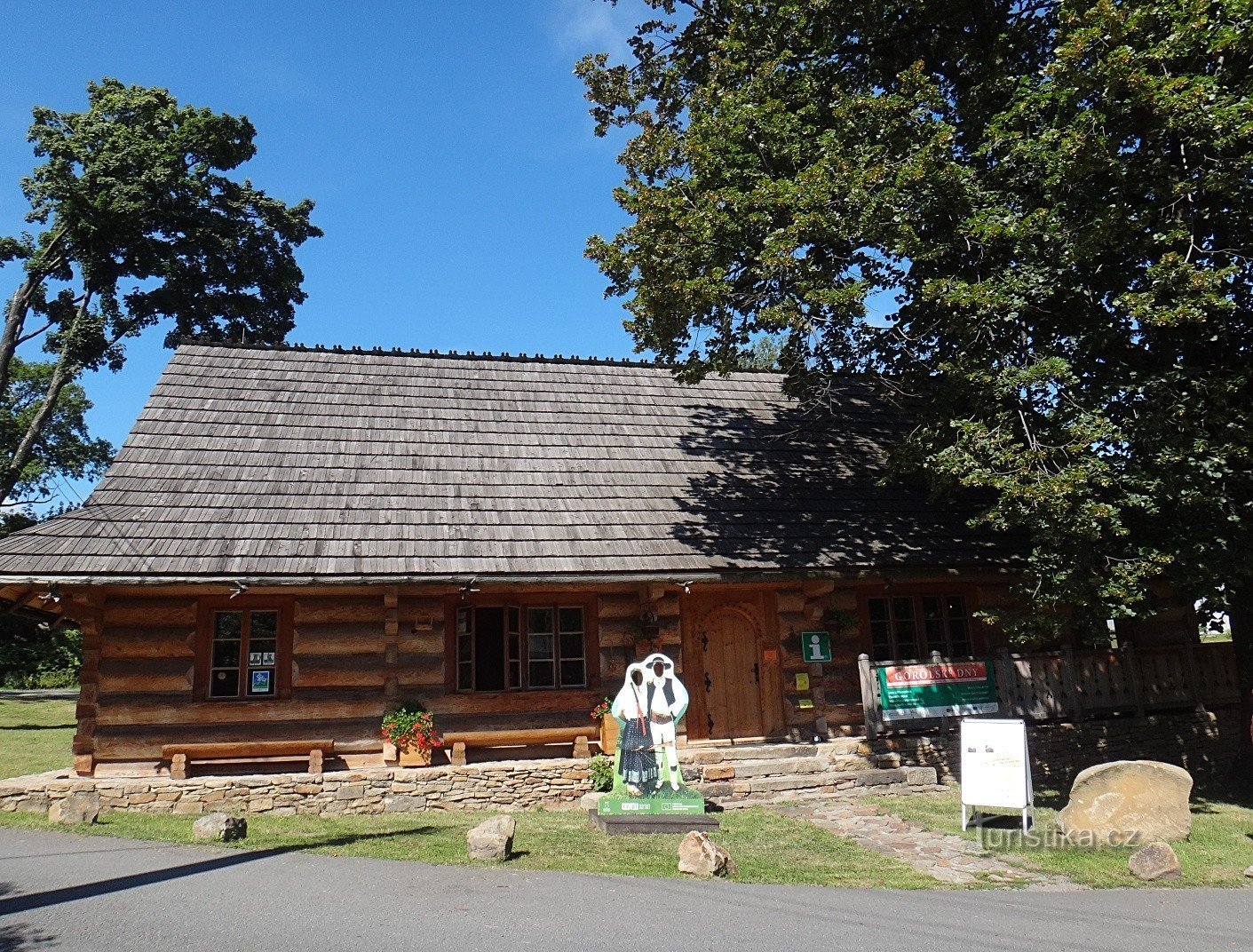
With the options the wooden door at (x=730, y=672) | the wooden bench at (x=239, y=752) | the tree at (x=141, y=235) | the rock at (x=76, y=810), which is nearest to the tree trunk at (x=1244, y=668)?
the wooden door at (x=730, y=672)

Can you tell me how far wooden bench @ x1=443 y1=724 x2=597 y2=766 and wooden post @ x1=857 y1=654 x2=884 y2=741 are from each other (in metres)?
3.73

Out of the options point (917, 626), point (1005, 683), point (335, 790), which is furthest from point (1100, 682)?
point (335, 790)

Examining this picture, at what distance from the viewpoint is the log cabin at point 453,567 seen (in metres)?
10.6

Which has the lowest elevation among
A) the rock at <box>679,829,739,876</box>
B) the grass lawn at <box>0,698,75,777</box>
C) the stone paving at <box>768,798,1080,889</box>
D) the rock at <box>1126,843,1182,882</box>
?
the stone paving at <box>768,798,1080,889</box>

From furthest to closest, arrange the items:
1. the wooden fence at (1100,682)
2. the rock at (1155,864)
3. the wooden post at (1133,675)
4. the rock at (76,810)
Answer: the wooden post at (1133,675), the wooden fence at (1100,682), the rock at (76,810), the rock at (1155,864)

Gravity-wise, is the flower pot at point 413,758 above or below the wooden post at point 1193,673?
below

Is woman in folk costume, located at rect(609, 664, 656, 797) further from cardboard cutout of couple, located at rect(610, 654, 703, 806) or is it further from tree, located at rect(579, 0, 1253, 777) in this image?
tree, located at rect(579, 0, 1253, 777)

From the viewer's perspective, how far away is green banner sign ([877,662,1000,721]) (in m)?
11.8

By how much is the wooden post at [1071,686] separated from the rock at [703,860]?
7.45 metres

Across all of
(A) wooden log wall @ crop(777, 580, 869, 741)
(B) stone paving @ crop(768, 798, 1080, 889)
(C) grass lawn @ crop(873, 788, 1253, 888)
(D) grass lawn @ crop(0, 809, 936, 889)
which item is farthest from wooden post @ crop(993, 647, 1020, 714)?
(D) grass lawn @ crop(0, 809, 936, 889)

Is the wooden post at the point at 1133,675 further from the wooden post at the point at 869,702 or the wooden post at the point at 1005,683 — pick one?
the wooden post at the point at 869,702

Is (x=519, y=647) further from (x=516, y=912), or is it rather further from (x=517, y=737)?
(x=516, y=912)

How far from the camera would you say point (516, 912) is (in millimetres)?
5879

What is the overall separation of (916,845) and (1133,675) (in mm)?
6367
